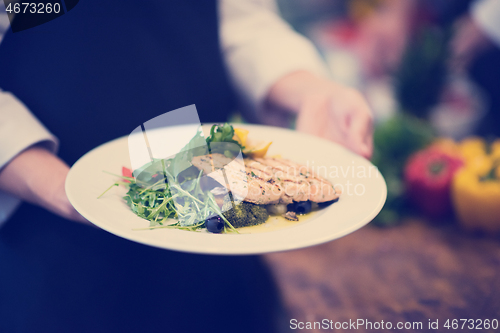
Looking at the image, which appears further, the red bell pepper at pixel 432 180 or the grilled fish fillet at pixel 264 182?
the red bell pepper at pixel 432 180

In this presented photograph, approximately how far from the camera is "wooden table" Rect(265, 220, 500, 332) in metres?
1.64

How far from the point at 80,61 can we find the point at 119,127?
372 millimetres

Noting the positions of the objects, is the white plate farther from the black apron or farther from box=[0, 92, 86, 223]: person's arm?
the black apron

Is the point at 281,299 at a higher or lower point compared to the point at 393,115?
lower

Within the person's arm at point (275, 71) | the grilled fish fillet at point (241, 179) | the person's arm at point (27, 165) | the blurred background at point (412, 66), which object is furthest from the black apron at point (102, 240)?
the blurred background at point (412, 66)

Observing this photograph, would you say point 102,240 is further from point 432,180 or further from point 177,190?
point 432,180

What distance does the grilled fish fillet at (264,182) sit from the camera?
1128 mm

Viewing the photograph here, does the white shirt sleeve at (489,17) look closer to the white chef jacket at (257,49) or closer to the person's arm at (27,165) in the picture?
the white chef jacket at (257,49)

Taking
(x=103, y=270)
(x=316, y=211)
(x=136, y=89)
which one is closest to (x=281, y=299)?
(x=316, y=211)

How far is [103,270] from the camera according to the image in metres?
1.54

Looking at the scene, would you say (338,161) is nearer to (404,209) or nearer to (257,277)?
(257,277)

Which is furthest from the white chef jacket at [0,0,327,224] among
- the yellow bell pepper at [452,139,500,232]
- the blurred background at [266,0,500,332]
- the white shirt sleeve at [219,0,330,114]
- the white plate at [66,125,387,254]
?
the yellow bell pepper at [452,139,500,232]

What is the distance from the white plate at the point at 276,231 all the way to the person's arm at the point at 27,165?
172 millimetres

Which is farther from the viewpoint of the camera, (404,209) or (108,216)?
(404,209)
